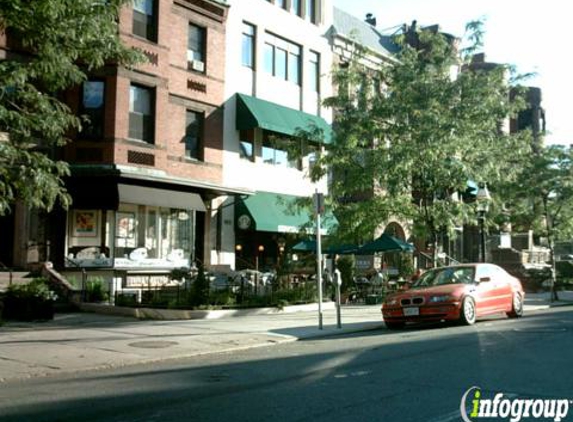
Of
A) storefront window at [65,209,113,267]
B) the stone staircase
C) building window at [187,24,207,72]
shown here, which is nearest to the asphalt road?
the stone staircase

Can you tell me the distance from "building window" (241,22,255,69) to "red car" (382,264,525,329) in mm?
14028

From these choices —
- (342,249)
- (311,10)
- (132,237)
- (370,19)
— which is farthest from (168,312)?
(370,19)

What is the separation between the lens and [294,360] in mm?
10258

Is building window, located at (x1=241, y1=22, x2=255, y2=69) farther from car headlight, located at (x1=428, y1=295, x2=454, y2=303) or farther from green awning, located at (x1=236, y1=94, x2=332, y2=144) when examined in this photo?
car headlight, located at (x1=428, y1=295, x2=454, y2=303)

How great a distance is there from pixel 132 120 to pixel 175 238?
4.48 metres

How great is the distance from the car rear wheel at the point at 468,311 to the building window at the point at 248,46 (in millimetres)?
15505

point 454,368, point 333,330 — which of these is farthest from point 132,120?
point 454,368

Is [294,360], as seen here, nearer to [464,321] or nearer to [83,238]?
[464,321]

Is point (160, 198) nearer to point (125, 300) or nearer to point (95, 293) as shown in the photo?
point (95, 293)

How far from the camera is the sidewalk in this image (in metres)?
10.3

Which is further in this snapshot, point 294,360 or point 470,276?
point 470,276

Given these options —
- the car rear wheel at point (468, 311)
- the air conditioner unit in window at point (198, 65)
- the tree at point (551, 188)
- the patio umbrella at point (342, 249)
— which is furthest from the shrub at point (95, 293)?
the tree at point (551, 188)

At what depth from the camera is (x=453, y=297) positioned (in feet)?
47.6

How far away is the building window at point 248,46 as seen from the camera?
1062 inches
